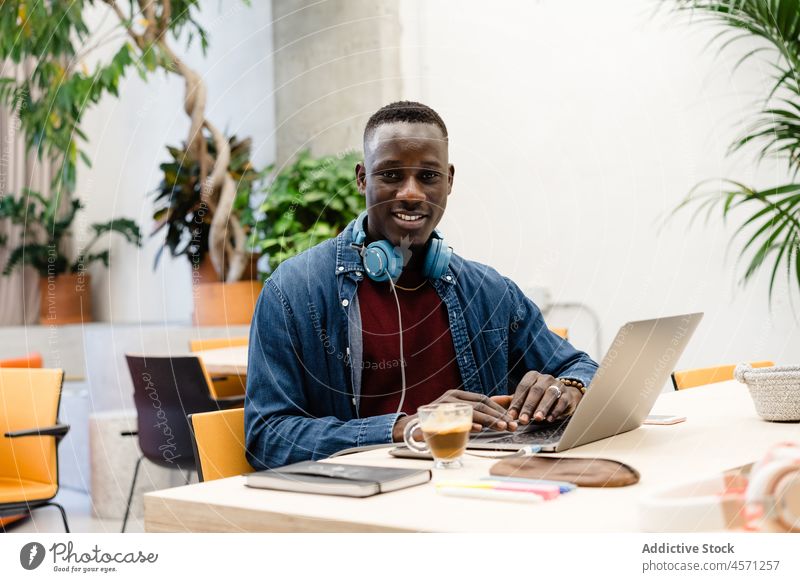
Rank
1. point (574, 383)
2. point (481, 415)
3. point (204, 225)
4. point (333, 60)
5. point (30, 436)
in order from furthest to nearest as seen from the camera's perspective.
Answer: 1. point (204, 225)
2. point (333, 60)
3. point (30, 436)
4. point (574, 383)
5. point (481, 415)

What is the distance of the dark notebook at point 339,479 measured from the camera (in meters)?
1.00

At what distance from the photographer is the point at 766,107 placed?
3242 millimetres

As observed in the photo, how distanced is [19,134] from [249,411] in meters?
4.84

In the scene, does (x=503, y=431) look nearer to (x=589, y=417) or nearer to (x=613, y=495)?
(x=589, y=417)

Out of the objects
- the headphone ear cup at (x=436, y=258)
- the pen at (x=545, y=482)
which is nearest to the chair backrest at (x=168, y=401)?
the headphone ear cup at (x=436, y=258)

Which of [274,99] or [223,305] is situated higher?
[274,99]

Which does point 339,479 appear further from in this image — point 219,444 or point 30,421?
point 30,421

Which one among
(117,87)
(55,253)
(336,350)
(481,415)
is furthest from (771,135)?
(55,253)

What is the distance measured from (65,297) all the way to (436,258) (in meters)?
4.24

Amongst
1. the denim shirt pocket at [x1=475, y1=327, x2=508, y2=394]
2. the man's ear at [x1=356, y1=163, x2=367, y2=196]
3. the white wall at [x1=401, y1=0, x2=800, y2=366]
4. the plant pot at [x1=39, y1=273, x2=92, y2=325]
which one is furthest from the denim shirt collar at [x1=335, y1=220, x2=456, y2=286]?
the plant pot at [x1=39, y1=273, x2=92, y2=325]

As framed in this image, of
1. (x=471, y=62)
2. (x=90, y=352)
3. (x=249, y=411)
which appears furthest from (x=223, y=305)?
(x=249, y=411)

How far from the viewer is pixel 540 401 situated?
1.44m

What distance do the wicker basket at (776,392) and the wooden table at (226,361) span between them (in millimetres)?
1844

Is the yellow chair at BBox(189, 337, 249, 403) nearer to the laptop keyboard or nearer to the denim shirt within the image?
the denim shirt
